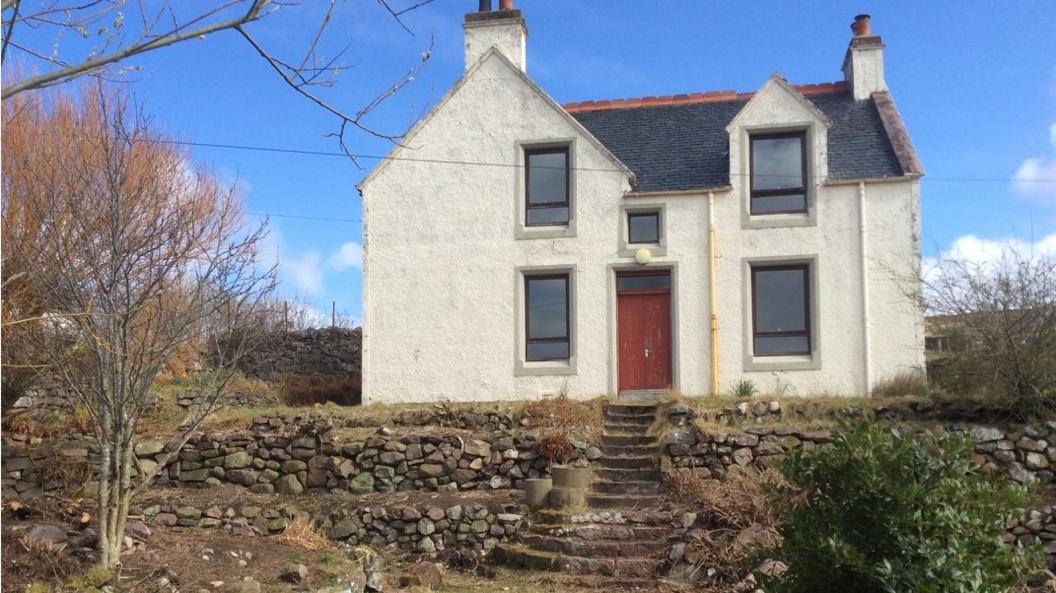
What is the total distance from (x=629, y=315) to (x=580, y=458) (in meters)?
3.96

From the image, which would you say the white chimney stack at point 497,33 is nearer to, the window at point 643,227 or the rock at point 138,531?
the window at point 643,227

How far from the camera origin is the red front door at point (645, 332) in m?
16.0

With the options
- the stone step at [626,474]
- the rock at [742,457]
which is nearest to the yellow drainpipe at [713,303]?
the rock at [742,457]

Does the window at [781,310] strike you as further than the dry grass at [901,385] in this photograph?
Yes

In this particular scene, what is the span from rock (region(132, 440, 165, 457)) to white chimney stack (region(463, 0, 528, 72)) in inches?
350

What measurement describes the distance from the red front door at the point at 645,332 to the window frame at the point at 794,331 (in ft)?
4.85

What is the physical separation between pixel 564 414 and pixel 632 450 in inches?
50.6

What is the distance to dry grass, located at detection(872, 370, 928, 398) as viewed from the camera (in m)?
14.7

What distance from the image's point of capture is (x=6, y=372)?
1347 cm

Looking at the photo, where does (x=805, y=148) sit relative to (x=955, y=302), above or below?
above

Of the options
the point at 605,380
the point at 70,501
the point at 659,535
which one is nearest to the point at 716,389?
the point at 605,380

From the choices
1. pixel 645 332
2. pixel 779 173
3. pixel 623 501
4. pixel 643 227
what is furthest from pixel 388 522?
pixel 779 173

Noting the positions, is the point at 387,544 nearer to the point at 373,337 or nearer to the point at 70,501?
the point at 70,501

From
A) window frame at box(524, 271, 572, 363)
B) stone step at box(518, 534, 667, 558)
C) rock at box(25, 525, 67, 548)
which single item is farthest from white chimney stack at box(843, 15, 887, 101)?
rock at box(25, 525, 67, 548)
